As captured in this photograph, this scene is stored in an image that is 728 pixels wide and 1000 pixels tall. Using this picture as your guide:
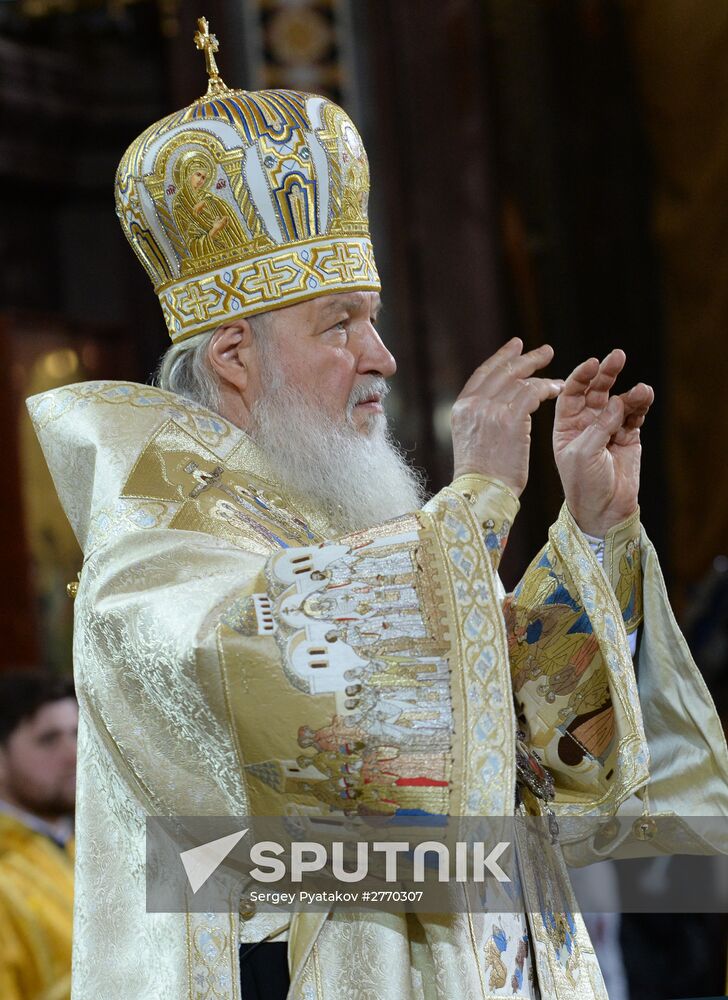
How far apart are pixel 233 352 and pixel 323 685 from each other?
2.85 ft

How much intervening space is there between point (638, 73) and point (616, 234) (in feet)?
2.56

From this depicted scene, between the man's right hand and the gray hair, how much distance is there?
0.58 meters

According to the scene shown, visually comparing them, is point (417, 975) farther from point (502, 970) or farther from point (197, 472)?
point (197, 472)

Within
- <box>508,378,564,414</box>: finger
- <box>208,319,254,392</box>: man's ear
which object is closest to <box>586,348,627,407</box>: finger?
<box>508,378,564,414</box>: finger

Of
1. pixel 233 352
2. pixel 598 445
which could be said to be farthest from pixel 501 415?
pixel 233 352

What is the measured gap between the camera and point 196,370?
9.22ft

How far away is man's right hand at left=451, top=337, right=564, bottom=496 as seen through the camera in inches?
90.1

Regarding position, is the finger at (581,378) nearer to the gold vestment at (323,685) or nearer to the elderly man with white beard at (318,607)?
the elderly man with white beard at (318,607)

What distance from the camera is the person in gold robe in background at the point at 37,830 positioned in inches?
180

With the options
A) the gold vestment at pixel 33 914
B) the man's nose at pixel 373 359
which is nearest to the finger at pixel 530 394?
the man's nose at pixel 373 359

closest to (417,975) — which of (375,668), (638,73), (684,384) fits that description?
(375,668)

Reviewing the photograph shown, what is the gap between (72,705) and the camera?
5.07m

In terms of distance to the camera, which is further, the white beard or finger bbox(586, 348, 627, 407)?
the white beard

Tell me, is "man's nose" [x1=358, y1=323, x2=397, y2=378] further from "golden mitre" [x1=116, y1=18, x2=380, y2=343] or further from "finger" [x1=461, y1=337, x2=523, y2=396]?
"finger" [x1=461, y1=337, x2=523, y2=396]
